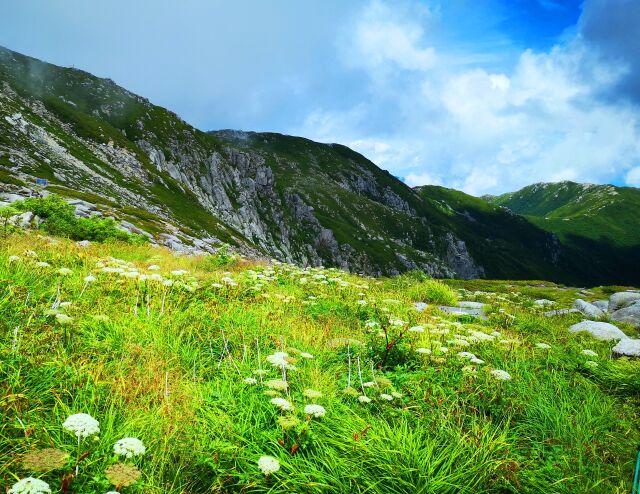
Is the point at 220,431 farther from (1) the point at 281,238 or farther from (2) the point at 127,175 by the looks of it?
(1) the point at 281,238

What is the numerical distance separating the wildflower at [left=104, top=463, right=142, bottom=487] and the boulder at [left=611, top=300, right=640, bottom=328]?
840 inches

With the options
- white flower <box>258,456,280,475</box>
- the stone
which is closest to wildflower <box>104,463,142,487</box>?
white flower <box>258,456,280,475</box>

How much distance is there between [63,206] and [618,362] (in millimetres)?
22592

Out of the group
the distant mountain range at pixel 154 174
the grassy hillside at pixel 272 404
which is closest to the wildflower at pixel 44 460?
the grassy hillside at pixel 272 404

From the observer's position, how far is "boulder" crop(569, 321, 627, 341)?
10891mm

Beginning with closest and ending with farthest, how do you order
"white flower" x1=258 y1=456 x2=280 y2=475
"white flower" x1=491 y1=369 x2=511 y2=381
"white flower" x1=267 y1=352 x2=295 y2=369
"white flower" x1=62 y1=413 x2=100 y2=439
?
"white flower" x1=62 y1=413 x2=100 y2=439, "white flower" x1=258 y1=456 x2=280 y2=475, "white flower" x1=267 y1=352 x2=295 y2=369, "white flower" x1=491 y1=369 x2=511 y2=381

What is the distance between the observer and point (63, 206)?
18812 millimetres

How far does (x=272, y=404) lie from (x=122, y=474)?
1.94 metres

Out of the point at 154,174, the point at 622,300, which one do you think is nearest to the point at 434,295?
the point at 622,300

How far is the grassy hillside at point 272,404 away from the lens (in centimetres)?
369

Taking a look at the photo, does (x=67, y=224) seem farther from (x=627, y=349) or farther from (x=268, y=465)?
(x=627, y=349)

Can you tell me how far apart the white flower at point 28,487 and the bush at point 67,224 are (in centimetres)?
1698

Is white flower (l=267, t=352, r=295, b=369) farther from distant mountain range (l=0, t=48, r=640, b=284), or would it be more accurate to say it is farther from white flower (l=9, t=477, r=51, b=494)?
distant mountain range (l=0, t=48, r=640, b=284)

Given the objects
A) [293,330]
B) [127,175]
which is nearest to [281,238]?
[127,175]
